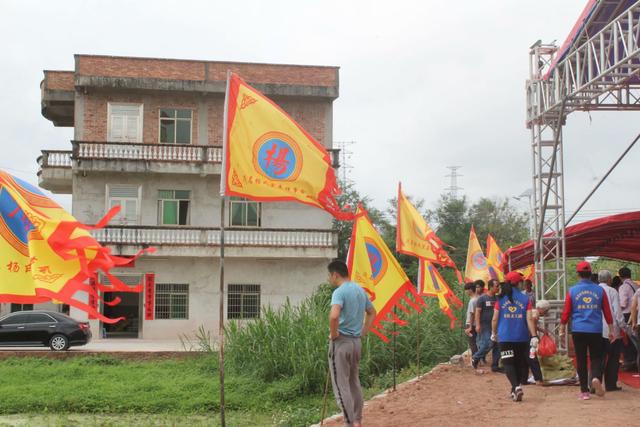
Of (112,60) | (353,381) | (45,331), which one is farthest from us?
(112,60)

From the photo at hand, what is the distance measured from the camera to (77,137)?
1168 inches

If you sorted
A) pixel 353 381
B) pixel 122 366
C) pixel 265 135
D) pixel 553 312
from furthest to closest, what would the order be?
pixel 122 366 → pixel 553 312 → pixel 265 135 → pixel 353 381

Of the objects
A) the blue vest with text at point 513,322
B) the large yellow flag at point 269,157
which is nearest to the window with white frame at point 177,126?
the blue vest with text at point 513,322

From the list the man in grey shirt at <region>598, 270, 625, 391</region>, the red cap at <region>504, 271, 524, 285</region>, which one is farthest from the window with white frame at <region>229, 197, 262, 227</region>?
the man in grey shirt at <region>598, 270, 625, 391</region>

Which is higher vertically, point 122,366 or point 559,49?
point 559,49

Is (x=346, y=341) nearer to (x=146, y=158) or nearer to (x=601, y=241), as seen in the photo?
(x=601, y=241)

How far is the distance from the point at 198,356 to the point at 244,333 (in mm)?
3265

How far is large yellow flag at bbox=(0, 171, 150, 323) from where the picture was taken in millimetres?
6555

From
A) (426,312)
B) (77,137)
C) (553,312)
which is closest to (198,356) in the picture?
(426,312)

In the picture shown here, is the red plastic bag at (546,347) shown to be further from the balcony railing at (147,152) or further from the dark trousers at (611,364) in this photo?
the balcony railing at (147,152)

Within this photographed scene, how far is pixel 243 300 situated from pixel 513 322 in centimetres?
2069

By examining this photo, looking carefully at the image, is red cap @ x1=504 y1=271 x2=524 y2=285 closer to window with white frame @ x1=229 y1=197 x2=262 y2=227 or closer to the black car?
the black car

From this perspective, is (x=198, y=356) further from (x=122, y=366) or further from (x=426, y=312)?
(x=426, y=312)

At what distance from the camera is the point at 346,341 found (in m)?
7.68
